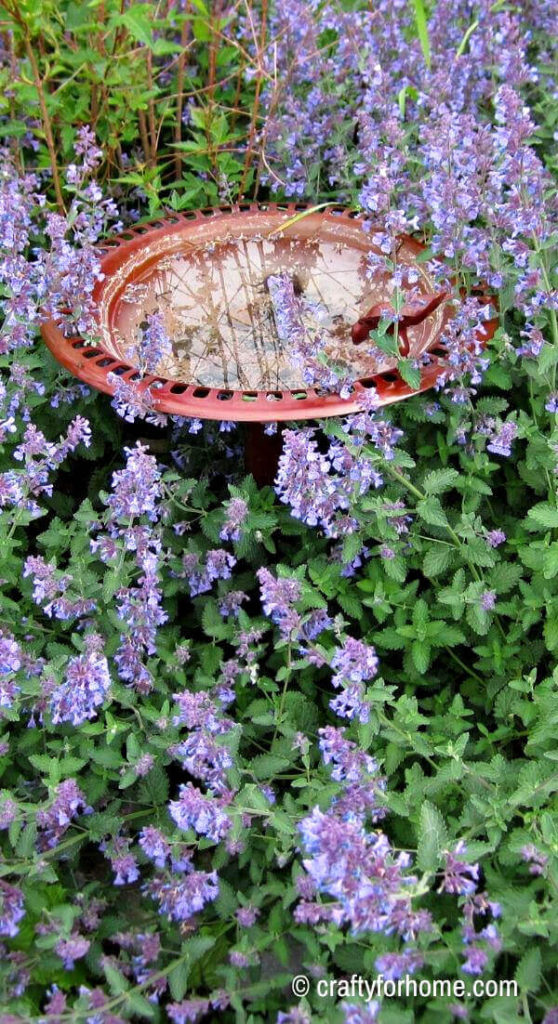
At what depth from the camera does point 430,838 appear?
6.82 ft

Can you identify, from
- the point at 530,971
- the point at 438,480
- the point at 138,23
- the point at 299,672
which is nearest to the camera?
the point at 530,971

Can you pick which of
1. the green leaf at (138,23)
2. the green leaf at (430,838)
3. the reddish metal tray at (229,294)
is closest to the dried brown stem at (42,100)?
the green leaf at (138,23)

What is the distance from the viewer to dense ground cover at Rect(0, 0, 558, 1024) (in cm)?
212

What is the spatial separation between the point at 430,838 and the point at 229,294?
1.81 m

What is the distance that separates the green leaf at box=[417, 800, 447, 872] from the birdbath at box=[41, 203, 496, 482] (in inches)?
39.5

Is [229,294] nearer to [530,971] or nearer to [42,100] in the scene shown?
[42,100]

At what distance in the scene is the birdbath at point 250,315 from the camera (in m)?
2.59

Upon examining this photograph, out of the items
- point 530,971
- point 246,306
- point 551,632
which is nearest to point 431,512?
point 551,632

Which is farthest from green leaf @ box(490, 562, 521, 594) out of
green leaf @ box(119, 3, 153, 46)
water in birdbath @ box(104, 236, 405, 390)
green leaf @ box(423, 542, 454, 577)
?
green leaf @ box(119, 3, 153, 46)

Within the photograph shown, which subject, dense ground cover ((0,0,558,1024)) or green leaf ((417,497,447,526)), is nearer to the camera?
dense ground cover ((0,0,558,1024))

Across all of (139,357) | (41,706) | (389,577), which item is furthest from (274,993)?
(139,357)

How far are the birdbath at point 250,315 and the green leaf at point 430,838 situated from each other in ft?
3.29

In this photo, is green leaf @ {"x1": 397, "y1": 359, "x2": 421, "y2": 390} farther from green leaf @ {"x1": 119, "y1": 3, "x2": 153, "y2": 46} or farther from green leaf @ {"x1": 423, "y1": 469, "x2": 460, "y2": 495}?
green leaf @ {"x1": 119, "y1": 3, "x2": 153, "y2": 46}

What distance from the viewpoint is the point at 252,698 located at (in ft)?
9.14
